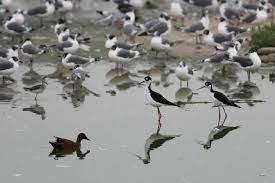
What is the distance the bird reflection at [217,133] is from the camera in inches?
760

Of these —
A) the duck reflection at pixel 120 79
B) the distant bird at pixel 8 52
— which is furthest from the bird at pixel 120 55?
the distant bird at pixel 8 52

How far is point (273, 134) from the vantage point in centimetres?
1988

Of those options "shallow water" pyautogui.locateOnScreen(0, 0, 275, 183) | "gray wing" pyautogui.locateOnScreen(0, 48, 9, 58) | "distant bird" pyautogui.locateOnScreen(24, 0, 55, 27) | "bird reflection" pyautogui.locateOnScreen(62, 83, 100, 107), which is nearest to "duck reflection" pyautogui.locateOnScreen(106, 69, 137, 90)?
"shallow water" pyautogui.locateOnScreen(0, 0, 275, 183)

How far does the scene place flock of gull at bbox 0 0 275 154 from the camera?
24.1m

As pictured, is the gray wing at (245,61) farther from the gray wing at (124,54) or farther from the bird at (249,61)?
the gray wing at (124,54)

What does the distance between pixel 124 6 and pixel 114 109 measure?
11562 millimetres

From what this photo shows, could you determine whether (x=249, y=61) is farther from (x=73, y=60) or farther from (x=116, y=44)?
(x=73, y=60)

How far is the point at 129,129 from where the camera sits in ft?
66.1

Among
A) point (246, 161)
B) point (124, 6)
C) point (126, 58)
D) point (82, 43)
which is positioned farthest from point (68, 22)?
point (246, 161)

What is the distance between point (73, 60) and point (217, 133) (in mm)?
6785

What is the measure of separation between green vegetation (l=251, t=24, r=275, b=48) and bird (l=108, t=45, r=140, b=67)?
4283 millimetres

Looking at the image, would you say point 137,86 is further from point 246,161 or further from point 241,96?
point 246,161

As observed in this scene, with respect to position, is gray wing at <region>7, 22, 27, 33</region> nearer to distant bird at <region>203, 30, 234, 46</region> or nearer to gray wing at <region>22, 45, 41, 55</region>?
gray wing at <region>22, 45, 41, 55</region>

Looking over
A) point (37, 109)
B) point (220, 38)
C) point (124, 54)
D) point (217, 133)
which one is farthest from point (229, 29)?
point (37, 109)
